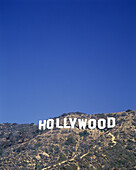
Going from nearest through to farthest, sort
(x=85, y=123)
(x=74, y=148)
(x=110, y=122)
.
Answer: (x=74, y=148) → (x=85, y=123) → (x=110, y=122)

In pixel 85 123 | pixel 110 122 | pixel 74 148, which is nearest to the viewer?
pixel 74 148

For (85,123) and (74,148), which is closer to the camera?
(74,148)

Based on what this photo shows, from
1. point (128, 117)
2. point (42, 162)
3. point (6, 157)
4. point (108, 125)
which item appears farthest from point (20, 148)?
point (128, 117)

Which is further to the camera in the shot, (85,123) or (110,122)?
→ (110,122)

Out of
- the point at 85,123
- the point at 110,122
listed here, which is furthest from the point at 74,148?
the point at 110,122

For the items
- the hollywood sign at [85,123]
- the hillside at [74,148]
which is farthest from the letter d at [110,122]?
the hillside at [74,148]

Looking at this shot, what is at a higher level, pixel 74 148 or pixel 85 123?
pixel 85 123

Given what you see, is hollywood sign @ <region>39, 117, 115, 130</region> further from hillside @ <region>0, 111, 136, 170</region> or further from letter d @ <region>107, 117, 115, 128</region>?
hillside @ <region>0, 111, 136, 170</region>

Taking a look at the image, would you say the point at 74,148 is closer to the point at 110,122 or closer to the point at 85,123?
the point at 85,123

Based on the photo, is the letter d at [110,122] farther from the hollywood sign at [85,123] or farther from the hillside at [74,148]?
the hillside at [74,148]
